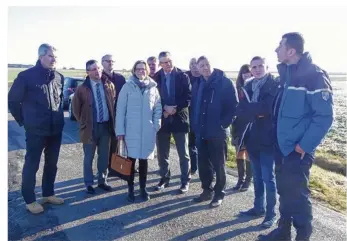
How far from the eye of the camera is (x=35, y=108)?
12.9ft

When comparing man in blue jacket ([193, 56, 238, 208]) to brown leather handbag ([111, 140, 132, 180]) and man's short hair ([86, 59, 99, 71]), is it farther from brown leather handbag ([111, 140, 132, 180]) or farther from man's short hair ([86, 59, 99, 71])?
man's short hair ([86, 59, 99, 71])

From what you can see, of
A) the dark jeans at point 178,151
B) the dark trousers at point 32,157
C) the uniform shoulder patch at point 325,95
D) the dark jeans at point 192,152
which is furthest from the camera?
the dark jeans at point 192,152

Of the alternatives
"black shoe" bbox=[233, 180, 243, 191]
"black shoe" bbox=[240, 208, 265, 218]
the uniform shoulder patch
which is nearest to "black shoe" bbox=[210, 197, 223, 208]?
"black shoe" bbox=[240, 208, 265, 218]

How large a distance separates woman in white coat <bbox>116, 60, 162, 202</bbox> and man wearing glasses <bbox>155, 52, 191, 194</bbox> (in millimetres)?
419

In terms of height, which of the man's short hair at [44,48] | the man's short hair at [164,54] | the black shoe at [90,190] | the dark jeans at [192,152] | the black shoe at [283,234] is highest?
the man's short hair at [164,54]

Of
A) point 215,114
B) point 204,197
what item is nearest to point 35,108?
point 215,114

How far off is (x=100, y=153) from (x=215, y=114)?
1.93 m

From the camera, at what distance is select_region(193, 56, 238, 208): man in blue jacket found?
165 inches

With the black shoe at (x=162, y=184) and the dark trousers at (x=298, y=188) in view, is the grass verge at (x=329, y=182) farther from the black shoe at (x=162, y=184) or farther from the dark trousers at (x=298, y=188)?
the black shoe at (x=162, y=184)

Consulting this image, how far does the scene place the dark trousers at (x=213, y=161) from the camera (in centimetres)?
427

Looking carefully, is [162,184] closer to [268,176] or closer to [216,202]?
[216,202]

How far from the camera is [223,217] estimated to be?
4.00 metres

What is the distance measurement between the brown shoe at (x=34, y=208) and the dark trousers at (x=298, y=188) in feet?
9.55

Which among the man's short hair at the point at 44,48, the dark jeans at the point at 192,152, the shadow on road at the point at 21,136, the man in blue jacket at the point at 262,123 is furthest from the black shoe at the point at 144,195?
the shadow on road at the point at 21,136
